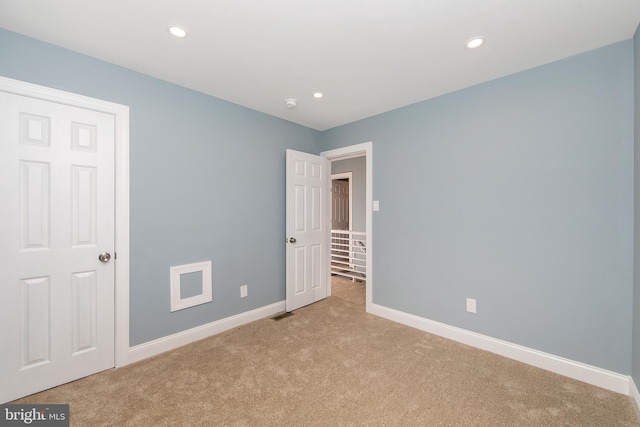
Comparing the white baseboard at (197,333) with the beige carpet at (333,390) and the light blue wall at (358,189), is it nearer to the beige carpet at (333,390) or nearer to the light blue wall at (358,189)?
the beige carpet at (333,390)

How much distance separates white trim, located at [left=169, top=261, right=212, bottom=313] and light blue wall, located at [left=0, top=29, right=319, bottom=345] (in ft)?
0.18

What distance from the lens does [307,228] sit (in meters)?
3.56

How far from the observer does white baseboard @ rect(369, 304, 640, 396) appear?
1.89 m

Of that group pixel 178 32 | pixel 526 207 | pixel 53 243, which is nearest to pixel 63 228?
pixel 53 243

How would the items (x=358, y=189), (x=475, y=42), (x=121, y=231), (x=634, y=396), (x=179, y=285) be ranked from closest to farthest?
1. (x=634, y=396)
2. (x=475, y=42)
3. (x=121, y=231)
4. (x=179, y=285)
5. (x=358, y=189)

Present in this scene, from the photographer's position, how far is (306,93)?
8.87 feet

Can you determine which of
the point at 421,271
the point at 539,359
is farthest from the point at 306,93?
the point at 539,359

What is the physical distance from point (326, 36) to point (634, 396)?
3.18 m

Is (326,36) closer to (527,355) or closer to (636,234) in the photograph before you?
(636,234)

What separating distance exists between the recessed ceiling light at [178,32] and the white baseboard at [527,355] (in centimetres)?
327

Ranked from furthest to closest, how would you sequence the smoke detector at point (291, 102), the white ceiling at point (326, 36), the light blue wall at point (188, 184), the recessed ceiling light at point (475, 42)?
the smoke detector at point (291, 102) < the light blue wall at point (188, 184) < the recessed ceiling light at point (475, 42) < the white ceiling at point (326, 36)

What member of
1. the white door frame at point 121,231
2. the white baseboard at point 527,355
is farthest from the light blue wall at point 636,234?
the white door frame at point 121,231

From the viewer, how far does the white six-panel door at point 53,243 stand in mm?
1767

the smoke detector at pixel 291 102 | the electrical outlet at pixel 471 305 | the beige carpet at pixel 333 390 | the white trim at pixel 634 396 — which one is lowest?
the beige carpet at pixel 333 390
